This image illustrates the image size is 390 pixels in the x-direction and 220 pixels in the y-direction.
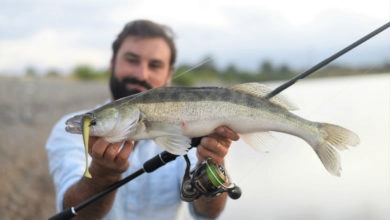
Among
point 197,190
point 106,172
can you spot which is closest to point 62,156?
point 106,172

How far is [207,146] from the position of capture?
2.81 metres

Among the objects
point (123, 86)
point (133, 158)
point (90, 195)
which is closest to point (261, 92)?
point (90, 195)

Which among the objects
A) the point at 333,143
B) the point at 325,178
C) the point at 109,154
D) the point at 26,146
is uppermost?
the point at 333,143

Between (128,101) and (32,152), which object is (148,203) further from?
(32,152)

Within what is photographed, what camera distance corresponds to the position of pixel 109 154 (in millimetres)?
2703

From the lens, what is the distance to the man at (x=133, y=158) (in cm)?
283

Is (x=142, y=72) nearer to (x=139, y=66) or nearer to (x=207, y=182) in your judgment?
(x=139, y=66)

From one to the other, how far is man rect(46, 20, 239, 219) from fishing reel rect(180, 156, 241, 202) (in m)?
0.07

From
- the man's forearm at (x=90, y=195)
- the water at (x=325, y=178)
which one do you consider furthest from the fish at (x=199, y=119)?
the water at (x=325, y=178)

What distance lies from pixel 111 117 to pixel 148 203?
152cm

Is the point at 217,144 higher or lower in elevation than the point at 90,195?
higher

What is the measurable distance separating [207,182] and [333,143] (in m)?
0.74

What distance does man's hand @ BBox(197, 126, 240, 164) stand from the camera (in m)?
2.70

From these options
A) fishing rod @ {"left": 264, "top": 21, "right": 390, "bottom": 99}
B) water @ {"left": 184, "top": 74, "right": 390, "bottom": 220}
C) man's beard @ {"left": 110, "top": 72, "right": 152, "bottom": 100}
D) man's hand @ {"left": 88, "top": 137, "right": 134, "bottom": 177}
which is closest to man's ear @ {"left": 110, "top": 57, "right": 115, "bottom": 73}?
man's beard @ {"left": 110, "top": 72, "right": 152, "bottom": 100}
